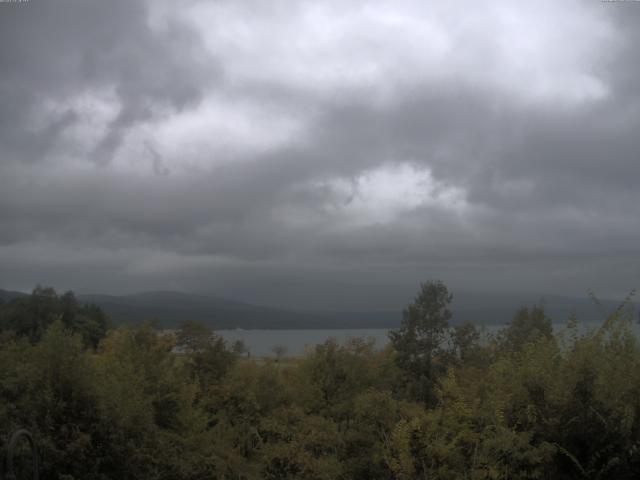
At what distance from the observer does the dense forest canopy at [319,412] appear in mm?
12023

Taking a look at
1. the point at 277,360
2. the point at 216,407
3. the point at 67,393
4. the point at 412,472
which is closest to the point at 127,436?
the point at 67,393

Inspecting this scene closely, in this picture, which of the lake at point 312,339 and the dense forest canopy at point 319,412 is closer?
the dense forest canopy at point 319,412

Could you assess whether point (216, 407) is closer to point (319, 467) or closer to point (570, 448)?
point (319, 467)

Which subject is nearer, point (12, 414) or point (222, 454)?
point (12, 414)

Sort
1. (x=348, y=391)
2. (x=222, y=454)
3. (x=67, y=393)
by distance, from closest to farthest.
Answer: (x=67, y=393), (x=222, y=454), (x=348, y=391)

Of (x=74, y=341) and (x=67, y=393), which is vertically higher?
(x=74, y=341)

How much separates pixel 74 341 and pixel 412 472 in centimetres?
906

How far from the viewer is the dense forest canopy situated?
39.4 ft

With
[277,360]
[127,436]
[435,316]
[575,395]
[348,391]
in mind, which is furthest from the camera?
[435,316]

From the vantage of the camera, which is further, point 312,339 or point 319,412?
point 312,339

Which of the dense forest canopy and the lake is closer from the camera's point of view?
the dense forest canopy

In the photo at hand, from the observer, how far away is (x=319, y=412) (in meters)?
28.4

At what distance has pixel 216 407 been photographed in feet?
98.7

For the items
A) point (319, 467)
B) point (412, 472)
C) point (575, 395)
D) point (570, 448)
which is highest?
point (575, 395)
